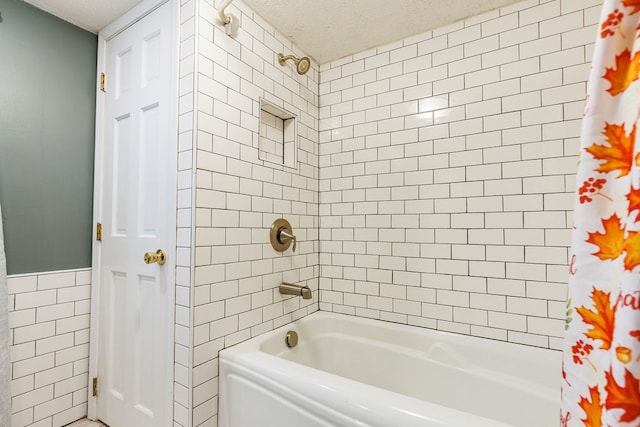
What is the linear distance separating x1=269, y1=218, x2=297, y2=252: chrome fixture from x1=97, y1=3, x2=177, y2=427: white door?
53 cm

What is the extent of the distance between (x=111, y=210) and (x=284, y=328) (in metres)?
1.18

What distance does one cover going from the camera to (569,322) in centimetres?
57

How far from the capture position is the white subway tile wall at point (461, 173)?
4.64 feet

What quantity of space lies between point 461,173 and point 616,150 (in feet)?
3.69

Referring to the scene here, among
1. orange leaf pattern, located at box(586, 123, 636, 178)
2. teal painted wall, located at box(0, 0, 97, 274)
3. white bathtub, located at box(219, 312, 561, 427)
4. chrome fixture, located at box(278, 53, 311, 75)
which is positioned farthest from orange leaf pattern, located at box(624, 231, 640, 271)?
teal painted wall, located at box(0, 0, 97, 274)

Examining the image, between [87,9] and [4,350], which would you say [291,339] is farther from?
[87,9]

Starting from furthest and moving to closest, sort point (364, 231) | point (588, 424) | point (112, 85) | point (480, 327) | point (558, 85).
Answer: point (364, 231) → point (112, 85) → point (480, 327) → point (558, 85) → point (588, 424)

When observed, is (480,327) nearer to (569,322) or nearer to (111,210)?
(569,322)

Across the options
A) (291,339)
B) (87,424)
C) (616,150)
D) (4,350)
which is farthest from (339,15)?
(87,424)

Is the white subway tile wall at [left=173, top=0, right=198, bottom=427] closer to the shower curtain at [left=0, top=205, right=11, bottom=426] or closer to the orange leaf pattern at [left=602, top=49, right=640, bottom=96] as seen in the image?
the shower curtain at [left=0, top=205, right=11, bottom=426]

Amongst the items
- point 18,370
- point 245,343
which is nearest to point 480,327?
point 245,343

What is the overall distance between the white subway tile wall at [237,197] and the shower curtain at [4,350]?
83 centimetres

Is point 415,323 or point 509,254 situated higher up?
point 509,254

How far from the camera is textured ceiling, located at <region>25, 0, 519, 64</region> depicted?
5.06 feet
